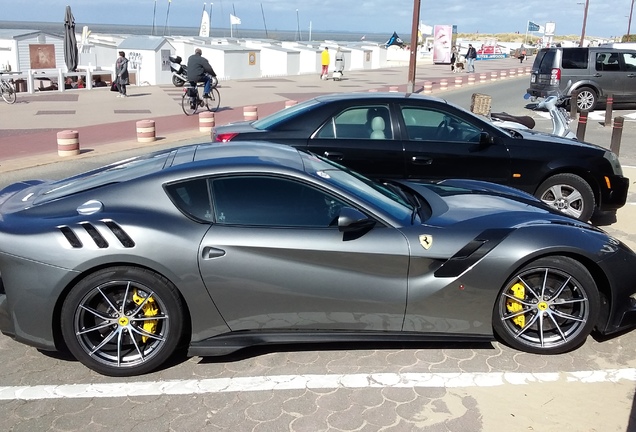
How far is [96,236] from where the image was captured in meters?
3.85

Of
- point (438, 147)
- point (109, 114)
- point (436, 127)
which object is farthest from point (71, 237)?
point (109, 114)

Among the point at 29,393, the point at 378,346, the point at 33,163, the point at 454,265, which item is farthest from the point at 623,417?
the point at 33,163

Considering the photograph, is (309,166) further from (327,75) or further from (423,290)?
(327,75)

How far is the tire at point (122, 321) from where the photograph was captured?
12.7 ft

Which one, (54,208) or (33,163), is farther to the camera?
(33,163)

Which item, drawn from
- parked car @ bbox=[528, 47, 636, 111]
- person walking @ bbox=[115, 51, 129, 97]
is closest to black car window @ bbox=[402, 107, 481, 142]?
parked car @ bbox=[528, 47, 636, 111]

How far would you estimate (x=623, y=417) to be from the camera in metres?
3.64

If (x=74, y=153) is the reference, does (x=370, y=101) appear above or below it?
above

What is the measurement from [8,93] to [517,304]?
2065 centimetres

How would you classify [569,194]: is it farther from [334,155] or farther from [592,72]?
[592,72]

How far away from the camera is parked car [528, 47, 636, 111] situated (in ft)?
65.0

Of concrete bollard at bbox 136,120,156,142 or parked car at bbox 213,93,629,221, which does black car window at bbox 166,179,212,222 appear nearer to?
parked car at bbox 213,93,629,221

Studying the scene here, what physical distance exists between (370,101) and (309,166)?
2.90 m

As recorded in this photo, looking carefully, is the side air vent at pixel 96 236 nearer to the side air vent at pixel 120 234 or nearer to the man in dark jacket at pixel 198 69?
the side air vent at pixel 120 234
